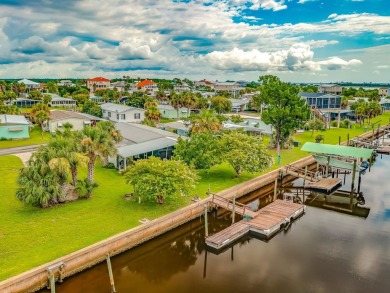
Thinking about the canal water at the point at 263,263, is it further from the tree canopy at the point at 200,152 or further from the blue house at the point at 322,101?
the blue house at the point at 322,101

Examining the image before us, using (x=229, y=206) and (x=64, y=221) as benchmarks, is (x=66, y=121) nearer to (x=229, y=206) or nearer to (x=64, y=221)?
(x=64, y=221)

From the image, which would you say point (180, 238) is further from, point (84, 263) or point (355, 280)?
point (355, 280)

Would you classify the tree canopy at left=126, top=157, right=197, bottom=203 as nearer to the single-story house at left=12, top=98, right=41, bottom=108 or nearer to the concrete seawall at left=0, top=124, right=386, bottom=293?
the concrete seawall at left=0, top=124, right=386, bottom=293

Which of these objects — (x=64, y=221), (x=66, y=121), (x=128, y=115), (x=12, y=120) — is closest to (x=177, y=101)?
(x=128, y=115)

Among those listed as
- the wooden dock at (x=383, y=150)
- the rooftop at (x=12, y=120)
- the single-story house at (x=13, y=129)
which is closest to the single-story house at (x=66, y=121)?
the rooftop at (x=12, y=120)

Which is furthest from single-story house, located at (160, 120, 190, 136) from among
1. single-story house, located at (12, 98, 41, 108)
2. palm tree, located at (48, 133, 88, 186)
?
single-story house, located at (12, 98, 41, 108)

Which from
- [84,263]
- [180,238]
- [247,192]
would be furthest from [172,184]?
[247,192]
